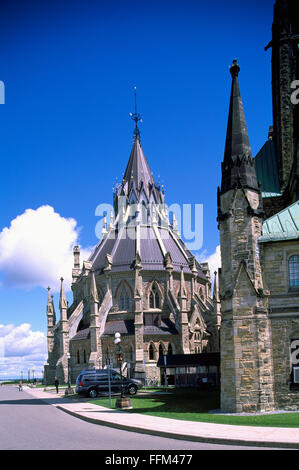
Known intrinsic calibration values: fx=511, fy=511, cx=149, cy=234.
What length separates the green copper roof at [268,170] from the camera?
3325 centimetres

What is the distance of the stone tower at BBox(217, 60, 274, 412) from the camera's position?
21.1 metres

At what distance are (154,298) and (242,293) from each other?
135 feet

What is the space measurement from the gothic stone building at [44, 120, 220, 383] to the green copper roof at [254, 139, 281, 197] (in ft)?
82.1

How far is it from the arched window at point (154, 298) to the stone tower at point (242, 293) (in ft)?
129

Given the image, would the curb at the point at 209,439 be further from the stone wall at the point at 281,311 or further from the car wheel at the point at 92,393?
the car wheel at the point at 92,393

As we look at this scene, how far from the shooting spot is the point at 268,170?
34.8 meters

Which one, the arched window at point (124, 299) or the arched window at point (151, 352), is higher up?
the arched window at point (124, 299)

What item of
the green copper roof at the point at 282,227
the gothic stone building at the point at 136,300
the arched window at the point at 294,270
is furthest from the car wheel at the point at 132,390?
the green copper roof at the point at 282,227

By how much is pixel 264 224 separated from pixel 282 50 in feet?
58.6

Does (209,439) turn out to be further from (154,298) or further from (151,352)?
(154,298)

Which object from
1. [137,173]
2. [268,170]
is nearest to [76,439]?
[268,170]
